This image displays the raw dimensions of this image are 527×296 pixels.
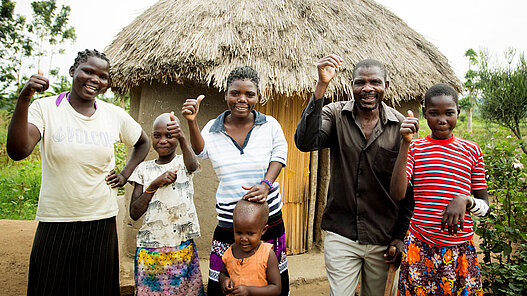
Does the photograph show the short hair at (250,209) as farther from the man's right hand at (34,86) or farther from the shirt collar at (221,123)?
the man's right hand at (34,86)

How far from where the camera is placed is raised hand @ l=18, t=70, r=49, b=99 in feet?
5.50

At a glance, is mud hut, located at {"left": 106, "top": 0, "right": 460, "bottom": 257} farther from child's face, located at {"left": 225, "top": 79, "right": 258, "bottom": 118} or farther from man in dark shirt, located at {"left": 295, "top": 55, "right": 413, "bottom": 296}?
man in dark shirt, located at {"left": 295, "top": 55, "right": 413, "bottom": 296}

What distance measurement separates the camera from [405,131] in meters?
1.77

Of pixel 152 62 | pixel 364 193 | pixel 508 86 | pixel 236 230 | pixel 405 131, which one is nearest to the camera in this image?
pixel 405 131

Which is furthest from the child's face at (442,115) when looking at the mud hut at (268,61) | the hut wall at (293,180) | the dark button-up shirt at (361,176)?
the hut wall at (293,180)

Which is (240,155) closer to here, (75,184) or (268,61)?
(75,184)

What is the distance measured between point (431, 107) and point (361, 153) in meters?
0.44

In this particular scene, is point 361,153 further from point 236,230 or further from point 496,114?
point 496,114

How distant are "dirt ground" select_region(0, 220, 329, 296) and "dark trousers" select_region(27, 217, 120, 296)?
185 centimetres

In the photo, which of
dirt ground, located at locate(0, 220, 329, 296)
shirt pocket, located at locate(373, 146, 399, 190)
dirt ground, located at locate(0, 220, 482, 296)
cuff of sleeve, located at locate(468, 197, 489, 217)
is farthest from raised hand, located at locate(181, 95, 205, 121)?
dirt ground, located at locate(0, 220, 329, 296)

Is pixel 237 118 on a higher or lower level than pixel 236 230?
higher

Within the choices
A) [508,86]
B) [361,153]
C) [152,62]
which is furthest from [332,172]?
[508,86]

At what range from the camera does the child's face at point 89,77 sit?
2045 mm

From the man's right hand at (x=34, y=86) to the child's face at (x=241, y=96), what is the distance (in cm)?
91
